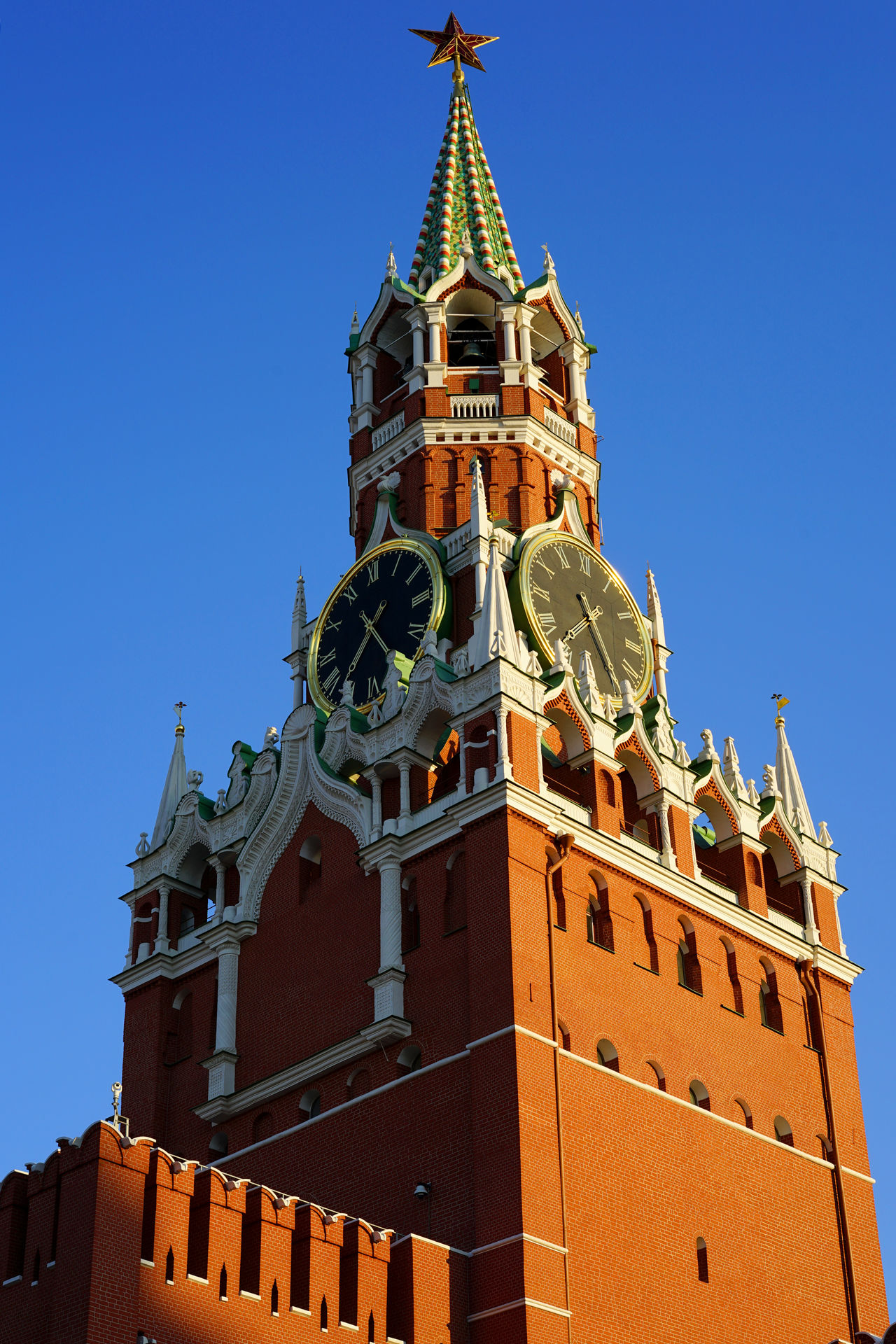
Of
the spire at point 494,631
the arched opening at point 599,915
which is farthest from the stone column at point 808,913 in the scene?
the spire at point 494,631

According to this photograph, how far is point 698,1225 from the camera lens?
40.9 metres

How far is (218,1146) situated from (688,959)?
10426 millimetres

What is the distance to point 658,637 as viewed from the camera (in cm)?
5175

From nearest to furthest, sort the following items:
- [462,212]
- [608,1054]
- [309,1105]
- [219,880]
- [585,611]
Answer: [608,1054]
[309,1105]
[219,880]
[585,611]
[462,212]

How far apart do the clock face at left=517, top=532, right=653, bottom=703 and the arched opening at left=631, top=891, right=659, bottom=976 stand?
18.9ft

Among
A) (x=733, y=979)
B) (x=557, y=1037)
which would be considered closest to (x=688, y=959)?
(x=733, y=979)

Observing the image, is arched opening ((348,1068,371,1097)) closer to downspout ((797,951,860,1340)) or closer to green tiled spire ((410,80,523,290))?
downspout ((797,951,860,1340))

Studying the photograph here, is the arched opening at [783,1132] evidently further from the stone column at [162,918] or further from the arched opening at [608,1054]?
the stone column at [162,918]

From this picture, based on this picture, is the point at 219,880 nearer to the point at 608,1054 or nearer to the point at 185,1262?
the point at 608,1054

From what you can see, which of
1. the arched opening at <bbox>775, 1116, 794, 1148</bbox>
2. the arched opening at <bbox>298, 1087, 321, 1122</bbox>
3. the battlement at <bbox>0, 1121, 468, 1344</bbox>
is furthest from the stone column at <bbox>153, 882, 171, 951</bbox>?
the arched opening at <bbox>775, 1116, 794, 1148</bbox>

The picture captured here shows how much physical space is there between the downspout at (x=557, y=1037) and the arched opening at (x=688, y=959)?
3.84 metres

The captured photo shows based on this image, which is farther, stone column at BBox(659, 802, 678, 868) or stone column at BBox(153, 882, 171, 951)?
stone column at BBox(153, 882, 171, 951)

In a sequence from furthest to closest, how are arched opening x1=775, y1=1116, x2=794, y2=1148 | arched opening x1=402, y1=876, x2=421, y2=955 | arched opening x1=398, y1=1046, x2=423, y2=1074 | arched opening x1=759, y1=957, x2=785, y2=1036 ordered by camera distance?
arched opening x1=759, y1=957, x2=785, y2=1036 → arched opening x1=775, y1=1116, x2=794, y2=1148 → arched opening x1=402, y1=876, x2=421, y2=955 → arched opening x1=398, y1=1046, x2=423, y2=1074

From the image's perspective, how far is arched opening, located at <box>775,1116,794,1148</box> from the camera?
44656mm
